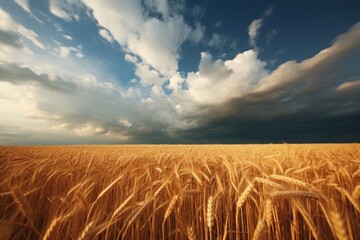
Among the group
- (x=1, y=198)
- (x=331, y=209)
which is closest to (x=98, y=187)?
(x=1, y=198)

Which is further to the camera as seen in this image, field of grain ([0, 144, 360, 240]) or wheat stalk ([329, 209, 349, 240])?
field of grain ([0, 144, 360, 240])

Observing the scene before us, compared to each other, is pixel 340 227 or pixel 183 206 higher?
pixel 340 227

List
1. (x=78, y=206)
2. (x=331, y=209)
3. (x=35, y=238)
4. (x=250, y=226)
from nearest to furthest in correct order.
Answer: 1. (x=331, y=209)
2. (x=78, y=206)
3. (x=250, y=226)
4. (x=35, y=238)

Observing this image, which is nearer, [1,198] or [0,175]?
[1,198]

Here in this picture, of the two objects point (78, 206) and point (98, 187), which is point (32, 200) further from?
point (78, 206)

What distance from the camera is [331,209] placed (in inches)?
26.7

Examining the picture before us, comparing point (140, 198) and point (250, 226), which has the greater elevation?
point (140, 198)

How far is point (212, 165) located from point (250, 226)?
1796 millimetres

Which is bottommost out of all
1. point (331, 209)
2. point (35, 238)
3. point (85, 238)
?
point (35, 238)

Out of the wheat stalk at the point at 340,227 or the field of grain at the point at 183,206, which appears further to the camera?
the field of grain at the point at 183,206

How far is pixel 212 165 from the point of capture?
134 inches

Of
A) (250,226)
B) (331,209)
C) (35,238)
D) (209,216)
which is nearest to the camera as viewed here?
(331,209)

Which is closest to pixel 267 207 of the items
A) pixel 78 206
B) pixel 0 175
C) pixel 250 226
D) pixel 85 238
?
pixel 250 226

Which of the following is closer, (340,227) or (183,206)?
(340,227)
